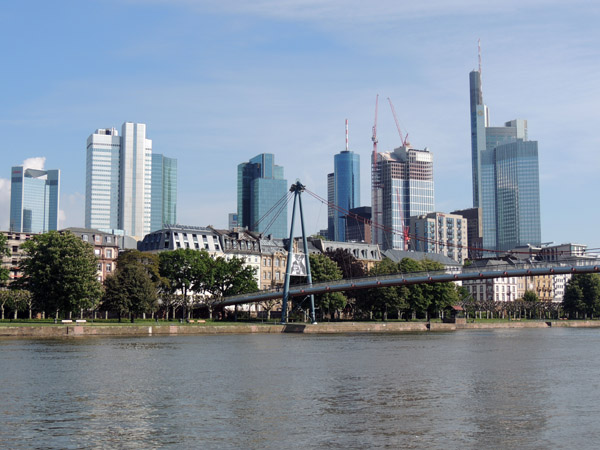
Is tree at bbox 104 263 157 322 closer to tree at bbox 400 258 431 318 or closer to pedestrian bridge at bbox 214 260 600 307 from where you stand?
pedestrian bridge at bbox 214 260 600 307

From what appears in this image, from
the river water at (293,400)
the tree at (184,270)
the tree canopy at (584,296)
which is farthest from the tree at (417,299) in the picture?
the river water at (293,400)

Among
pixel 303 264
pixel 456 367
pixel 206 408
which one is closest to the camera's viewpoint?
pixel 206 408

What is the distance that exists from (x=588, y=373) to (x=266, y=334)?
49.1 m

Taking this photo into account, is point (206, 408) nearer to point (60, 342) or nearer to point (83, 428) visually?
point (83, 428)

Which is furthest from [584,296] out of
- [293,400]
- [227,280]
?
[293,400]

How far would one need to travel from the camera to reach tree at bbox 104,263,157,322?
87.1 meters

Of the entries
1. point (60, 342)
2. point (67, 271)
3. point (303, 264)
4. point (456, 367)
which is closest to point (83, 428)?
point (456, 367)

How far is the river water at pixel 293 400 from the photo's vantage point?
23.5 meters

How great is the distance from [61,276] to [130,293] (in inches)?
411

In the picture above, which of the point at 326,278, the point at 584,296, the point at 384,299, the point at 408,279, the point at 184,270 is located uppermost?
the point at 184,270

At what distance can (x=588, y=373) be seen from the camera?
139ft

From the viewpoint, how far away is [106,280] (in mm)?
89562

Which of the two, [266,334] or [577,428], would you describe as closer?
[577,428]

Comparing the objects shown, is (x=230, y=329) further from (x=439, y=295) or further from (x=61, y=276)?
(x=439, y=295)
